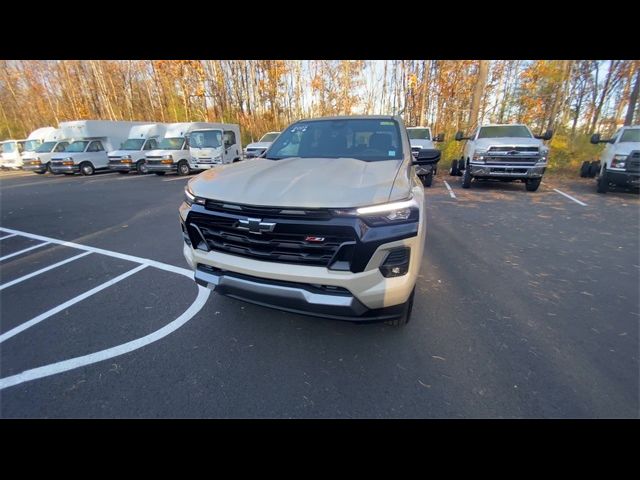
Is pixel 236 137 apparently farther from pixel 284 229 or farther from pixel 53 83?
pixel 53 83

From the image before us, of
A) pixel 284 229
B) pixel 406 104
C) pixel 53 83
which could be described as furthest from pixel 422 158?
A: pixel 53 83

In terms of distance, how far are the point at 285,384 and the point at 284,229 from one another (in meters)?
1.14

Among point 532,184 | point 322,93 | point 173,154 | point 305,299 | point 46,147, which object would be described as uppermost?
point 322,93

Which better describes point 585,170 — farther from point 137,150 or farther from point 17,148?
point 17,148

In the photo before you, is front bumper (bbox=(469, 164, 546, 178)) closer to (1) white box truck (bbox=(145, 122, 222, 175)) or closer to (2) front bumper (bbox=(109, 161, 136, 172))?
(1) white box truck (bbox=(145, 122, 222, 175))

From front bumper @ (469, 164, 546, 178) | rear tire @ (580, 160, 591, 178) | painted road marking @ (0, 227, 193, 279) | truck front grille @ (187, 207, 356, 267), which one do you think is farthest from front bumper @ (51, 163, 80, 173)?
rear tire @ (580, 160, 591, 178)

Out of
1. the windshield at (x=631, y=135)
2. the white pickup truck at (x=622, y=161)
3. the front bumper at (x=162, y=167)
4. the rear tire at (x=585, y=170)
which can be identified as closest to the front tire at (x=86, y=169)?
the front bumper at (x=162, y=167)

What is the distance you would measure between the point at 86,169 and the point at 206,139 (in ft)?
27.5

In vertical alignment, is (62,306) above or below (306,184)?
below

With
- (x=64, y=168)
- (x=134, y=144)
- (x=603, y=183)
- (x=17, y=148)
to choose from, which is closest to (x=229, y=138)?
(x=134, y=144)

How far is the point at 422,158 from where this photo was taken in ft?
11.1

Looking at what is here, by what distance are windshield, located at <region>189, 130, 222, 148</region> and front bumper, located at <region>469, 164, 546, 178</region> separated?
461 inches

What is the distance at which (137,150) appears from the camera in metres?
16.7

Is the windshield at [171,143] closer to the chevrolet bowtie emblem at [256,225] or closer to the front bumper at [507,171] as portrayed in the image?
the front bumper at [507,171]
